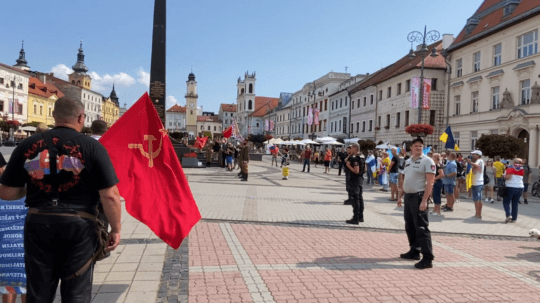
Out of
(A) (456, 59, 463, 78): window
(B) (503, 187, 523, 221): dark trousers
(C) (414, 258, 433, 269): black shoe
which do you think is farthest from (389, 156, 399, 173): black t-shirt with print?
(A) (456, 59, 463, 78): window


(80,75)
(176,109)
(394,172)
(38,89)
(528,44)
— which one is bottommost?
(394,172)

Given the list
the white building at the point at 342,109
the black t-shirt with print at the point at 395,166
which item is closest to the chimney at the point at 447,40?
the white building at the point at 342,109

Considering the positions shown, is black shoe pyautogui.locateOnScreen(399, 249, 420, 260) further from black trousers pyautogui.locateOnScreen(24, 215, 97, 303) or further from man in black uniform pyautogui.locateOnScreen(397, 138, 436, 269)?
black trousers pyautogui.locateOnScreen(24, 215, 97, 303)

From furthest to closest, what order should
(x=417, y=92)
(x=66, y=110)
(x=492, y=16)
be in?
(x=492, y=16), (x=417, y=92), (x=66, y=110)

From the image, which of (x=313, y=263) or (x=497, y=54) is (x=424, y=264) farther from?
(x=497, y=54)

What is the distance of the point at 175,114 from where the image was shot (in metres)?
166

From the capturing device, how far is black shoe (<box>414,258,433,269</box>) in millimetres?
5766

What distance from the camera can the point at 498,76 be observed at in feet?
93.4

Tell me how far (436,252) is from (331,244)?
5.72ft

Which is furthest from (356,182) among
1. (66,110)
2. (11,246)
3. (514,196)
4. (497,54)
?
(497,54)

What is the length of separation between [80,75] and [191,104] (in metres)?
33.7

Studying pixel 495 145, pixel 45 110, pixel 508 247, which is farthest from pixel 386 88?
pixel 45 110

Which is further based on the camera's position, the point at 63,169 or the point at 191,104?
the point at 191,104

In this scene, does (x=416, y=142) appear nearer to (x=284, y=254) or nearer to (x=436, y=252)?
(x=436, y=252)
